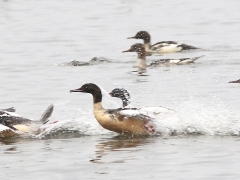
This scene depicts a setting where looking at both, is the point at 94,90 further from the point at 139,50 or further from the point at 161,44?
the point at 161,44

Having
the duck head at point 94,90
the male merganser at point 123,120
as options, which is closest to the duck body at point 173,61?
the duck head at point 94,90

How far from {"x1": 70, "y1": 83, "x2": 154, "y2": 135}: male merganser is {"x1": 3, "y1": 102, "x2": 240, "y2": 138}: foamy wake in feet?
0.57

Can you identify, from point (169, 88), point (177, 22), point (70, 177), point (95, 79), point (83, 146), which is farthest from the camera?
point (177, 22)

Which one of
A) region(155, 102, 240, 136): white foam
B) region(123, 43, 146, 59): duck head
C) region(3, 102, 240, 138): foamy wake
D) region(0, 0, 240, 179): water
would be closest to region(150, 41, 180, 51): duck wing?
region(0, 0, 240, 179): water

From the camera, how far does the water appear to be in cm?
1160

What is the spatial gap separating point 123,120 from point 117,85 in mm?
6008

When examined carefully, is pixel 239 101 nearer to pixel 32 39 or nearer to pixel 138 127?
pixel 138 127

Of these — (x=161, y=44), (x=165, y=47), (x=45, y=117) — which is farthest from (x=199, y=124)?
(x=165, y=47)

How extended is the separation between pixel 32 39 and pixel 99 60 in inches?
230

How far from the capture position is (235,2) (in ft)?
125

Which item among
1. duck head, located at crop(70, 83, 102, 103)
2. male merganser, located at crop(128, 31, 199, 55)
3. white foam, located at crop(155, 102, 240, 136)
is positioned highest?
male merganser, located at crop(128, 31, 199, 55)

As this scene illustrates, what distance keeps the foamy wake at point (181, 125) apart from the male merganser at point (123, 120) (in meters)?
0.17

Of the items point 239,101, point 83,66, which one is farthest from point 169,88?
point 83,66

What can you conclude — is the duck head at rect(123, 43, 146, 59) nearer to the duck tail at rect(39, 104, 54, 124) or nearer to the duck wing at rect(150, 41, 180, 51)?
the duck wing at rect(150, 41, 180, 51)
